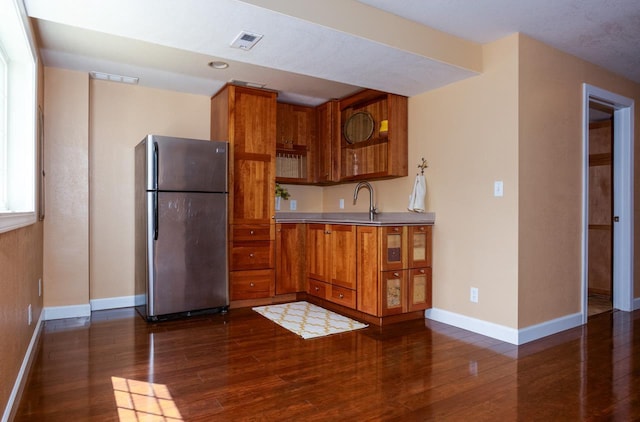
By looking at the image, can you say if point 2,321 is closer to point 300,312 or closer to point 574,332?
point 300,312

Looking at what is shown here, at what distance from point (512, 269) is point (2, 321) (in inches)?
122

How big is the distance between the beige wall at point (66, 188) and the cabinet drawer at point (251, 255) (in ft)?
4.43

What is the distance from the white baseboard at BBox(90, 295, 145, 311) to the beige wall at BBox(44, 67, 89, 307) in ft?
0.87

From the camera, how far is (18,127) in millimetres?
2600

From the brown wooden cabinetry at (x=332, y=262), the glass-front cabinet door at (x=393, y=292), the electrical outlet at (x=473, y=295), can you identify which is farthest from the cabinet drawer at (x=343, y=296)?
the electrical outlet at (x=473, y=295)

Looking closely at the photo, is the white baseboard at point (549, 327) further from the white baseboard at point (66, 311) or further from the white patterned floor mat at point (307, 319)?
the white baseboard at point (66, 311)

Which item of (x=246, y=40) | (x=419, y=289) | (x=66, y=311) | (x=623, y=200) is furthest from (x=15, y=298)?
(x=623, y=200)

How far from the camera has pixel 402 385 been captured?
2.24 metres

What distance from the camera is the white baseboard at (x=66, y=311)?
11.7 feet

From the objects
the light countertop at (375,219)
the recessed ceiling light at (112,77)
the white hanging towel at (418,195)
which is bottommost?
the light countertop at (375,219)

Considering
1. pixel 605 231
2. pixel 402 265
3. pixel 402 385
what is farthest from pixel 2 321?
pixel 605 231

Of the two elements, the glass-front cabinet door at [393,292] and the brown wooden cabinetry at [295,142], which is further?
the brown wooden cabinetry at [295,142]

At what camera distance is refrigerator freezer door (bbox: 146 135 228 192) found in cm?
357

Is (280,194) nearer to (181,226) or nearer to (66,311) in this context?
(181,226)
